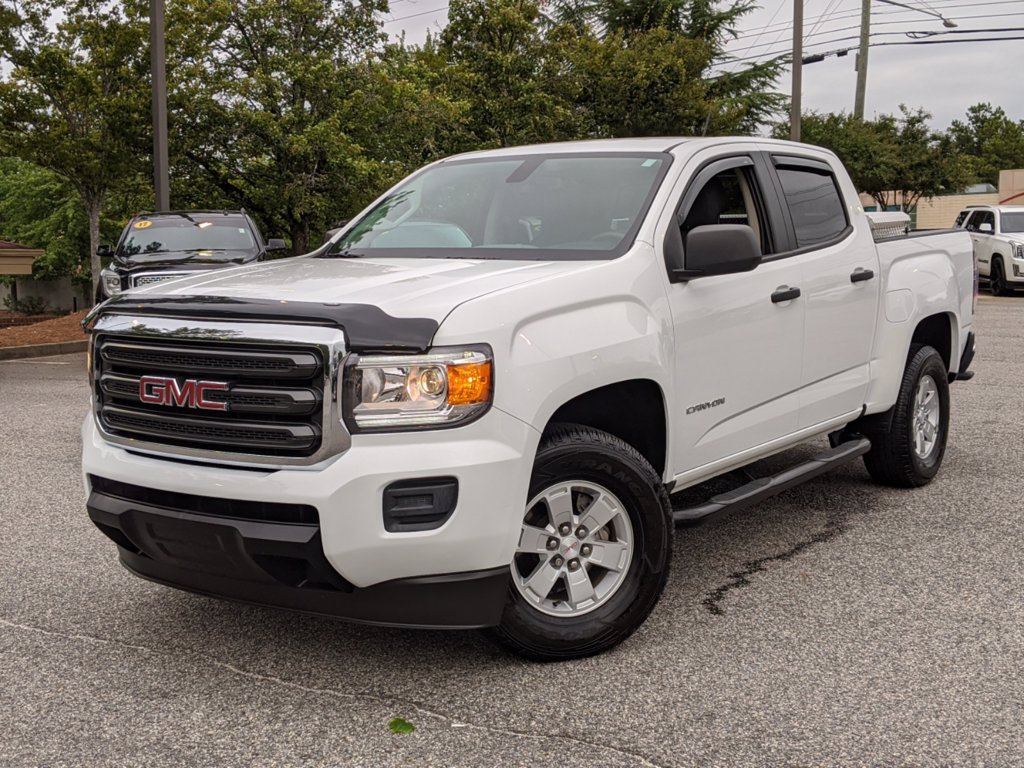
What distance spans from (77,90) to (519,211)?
1682 centimetres

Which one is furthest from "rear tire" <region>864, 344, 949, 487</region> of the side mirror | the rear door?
the side mirror

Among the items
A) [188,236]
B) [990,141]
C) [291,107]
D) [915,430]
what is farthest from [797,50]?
[990,141]

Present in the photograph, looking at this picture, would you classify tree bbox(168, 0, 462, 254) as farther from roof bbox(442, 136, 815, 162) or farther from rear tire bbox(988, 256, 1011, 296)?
roof bbox(442, 136, 815, 162)

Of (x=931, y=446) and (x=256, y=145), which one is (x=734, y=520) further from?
(x=256, y=145)

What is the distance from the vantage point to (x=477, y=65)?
2397 cm

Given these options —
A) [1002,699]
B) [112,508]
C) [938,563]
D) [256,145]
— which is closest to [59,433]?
[112,508]

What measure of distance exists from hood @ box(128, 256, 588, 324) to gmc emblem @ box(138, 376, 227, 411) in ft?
1.01

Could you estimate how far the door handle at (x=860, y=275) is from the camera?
5793 mm

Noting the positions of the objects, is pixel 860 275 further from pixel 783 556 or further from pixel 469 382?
pixel 469 382

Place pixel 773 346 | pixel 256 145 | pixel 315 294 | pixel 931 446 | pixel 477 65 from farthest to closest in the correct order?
pixel 477 65
pixel 256 145
pixel 931 446
pixel 773 346
pixel 315 294

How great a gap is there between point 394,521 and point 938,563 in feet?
9.61

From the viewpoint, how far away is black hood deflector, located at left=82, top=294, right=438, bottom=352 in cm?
354

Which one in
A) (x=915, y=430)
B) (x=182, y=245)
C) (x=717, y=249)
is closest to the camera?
(x=717, y=249)

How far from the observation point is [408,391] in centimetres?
356
